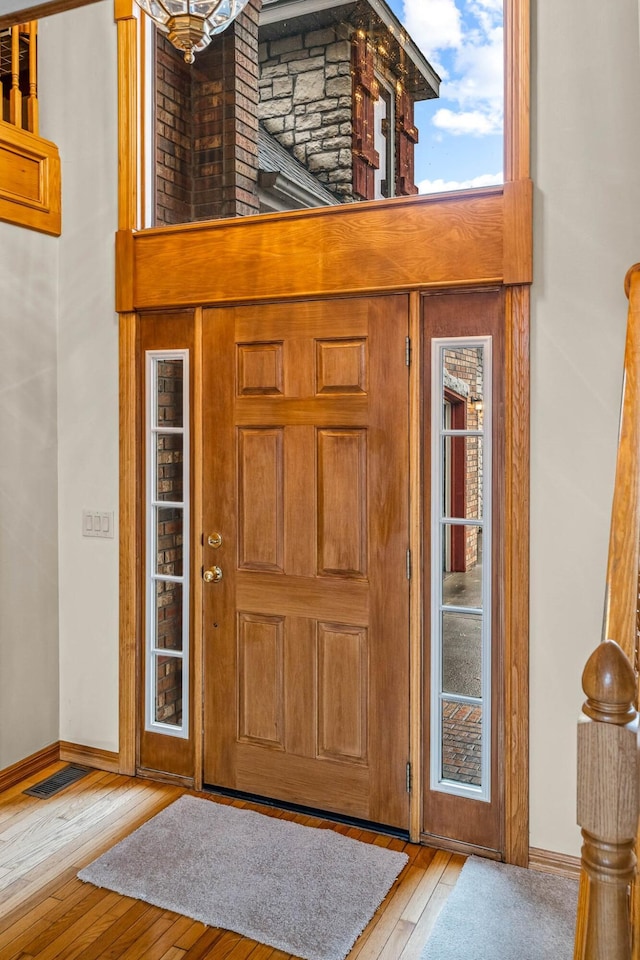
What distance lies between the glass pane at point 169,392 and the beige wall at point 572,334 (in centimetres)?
150

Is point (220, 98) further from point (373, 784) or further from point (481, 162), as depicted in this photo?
point (373, 784)

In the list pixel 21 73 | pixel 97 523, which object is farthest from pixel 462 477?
pixel 21 73

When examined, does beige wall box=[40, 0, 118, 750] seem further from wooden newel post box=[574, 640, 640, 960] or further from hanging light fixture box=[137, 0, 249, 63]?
wooden newel post box=[574, 640, 640, 960]

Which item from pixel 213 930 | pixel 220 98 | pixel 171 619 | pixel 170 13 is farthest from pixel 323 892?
pixel 220 98

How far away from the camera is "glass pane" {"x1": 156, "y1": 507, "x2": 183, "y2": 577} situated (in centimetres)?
335

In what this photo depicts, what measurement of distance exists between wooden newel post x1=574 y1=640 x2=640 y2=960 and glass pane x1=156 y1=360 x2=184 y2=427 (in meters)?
2.69

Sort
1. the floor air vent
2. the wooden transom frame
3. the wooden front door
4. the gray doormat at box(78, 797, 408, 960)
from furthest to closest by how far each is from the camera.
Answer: the floor air vent < the wooden front door < the wooden transom frame < the gray doormat at box(78, 797, 408, 960)

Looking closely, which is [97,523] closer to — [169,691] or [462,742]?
[169,691]

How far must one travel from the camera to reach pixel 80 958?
222 cm

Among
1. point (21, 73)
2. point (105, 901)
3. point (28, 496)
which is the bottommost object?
point (105, 901)

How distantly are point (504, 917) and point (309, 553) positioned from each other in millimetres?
1387

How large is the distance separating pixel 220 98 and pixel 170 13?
1.52 meters

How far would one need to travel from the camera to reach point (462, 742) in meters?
2.82

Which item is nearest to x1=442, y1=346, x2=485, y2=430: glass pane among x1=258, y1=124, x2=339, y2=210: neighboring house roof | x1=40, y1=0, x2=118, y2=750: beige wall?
x1=258, y1=124, x2=339, y2=210: neighboring house roof
